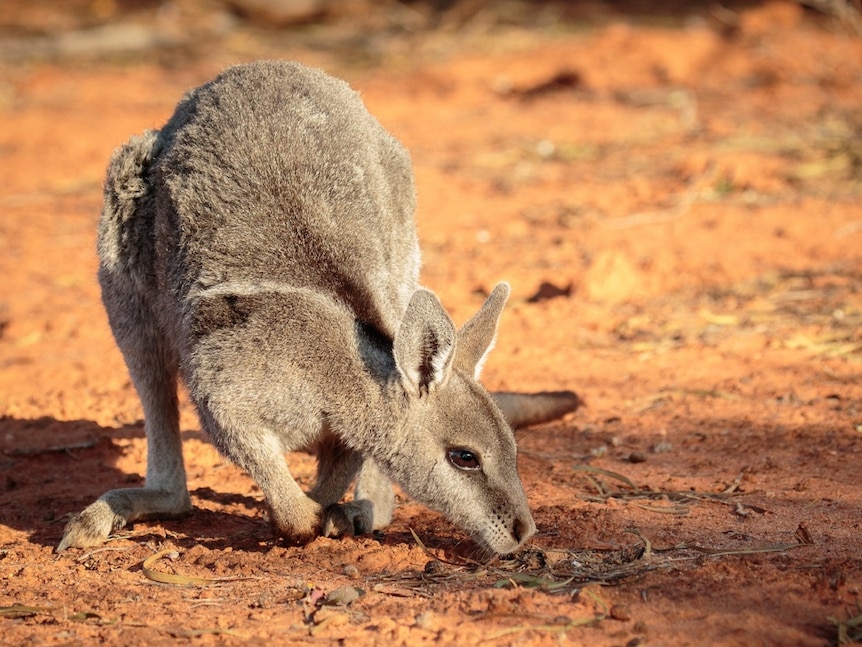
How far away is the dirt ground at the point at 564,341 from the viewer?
330 cm

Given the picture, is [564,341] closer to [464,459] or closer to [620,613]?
[464,459]

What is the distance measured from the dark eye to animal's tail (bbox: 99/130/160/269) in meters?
1.56

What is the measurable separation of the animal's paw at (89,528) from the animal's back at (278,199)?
894 mm

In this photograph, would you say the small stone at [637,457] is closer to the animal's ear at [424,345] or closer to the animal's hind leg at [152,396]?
the animal's ear at [424,345]

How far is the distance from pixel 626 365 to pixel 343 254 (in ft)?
7.34

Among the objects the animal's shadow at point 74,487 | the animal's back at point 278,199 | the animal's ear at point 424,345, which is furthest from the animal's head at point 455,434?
the animal's shadow at point 74,487

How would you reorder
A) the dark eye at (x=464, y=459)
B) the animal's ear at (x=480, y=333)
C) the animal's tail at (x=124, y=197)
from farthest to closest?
1. the animal's tail at (x=124, y=197)
2. the animal's ear at (x=480, y=333)
3. the dark eye at (x=464, y=459)

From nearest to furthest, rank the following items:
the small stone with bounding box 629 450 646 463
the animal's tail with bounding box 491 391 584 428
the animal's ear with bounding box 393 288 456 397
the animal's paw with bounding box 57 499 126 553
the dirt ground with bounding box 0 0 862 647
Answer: the dirt ground with bounding box 0 0 862 647 < the animal's ear with bounding box 393 288 456 397 < the animal's paw with bounding box 57 499 126 553 < the small stone with bounding box 629 450 646 463 < the animal's tail with bounding box 491 391 584 428

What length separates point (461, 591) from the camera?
340cm

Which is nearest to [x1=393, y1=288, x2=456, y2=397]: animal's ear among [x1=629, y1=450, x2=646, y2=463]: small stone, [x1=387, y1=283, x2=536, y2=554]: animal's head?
[x1=387, y1=283, x2=536, y2=554]: animal's head

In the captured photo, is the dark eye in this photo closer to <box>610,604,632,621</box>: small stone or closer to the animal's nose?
the animal's nose

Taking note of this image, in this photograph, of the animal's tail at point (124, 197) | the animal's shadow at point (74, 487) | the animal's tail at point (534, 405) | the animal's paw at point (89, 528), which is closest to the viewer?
the animal's paw at point (89, 528)

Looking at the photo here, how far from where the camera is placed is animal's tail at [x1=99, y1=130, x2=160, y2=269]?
4426mm

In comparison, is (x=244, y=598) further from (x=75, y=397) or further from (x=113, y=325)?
(x=75, y=397)
